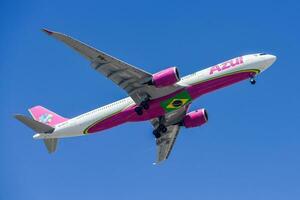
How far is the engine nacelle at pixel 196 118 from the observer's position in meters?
66.9

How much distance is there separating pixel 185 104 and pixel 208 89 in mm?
3621

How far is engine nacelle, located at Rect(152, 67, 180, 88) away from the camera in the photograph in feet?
192

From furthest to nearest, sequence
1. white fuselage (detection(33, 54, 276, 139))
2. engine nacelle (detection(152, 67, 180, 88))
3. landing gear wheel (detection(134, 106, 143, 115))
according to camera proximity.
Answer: landing gear wheel (detection(134, 106, 143, 115)), white fuselage (detection(33, 54, 276, 139)), engine nacelle (detection(152, 67, 180, 88))

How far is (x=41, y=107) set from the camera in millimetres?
74688

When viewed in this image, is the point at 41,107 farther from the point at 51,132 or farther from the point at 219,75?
the point at 219,75

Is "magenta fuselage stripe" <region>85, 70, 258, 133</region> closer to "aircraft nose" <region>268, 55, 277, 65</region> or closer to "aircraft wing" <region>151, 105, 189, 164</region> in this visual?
"aircraft nose" <region>268, 55, 277, 65</region>

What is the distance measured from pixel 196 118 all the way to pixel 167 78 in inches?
405

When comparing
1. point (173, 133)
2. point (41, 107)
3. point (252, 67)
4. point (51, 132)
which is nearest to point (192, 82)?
point (252, 67)

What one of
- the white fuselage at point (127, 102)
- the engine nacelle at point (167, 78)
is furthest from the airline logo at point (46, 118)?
the engine nacelle at point (167, 78)

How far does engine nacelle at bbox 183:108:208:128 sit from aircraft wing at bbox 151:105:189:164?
1.13 metres

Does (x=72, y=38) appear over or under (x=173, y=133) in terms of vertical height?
over

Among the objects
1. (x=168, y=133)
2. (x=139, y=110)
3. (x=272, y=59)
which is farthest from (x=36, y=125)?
(x=272, y=59)

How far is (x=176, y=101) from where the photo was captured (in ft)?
203

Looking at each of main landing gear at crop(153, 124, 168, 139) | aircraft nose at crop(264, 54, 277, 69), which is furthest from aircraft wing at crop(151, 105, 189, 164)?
aircraft nose at crop(264, 54, 277, 69)
